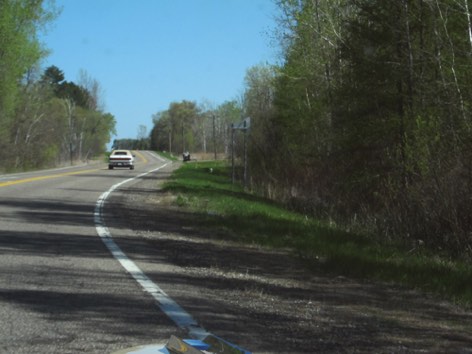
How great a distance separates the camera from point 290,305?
22.6 feet

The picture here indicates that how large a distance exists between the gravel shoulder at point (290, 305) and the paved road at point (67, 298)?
1.71 feet

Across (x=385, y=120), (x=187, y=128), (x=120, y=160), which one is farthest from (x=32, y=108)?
(x=187, y=128)

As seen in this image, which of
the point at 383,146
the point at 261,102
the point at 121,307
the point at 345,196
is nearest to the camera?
the point at 121,307

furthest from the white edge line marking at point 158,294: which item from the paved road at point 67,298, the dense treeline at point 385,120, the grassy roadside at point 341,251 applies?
the dense treeline at point 385,120

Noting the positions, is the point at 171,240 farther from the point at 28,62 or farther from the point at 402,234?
the point at 28,62

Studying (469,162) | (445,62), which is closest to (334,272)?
(469,162)

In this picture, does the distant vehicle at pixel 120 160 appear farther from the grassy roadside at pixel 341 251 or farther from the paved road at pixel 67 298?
the paved road at pixel 67 298

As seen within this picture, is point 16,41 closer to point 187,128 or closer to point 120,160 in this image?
point 120,160

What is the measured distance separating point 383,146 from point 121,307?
13.4 meters

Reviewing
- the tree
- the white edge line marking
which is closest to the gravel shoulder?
the white edge line marking

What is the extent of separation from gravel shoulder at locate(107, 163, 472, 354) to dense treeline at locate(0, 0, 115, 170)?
3783 cm

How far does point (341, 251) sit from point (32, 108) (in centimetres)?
5919

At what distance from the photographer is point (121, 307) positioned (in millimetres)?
6277

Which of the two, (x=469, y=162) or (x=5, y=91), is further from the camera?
(x=5, y=91)
